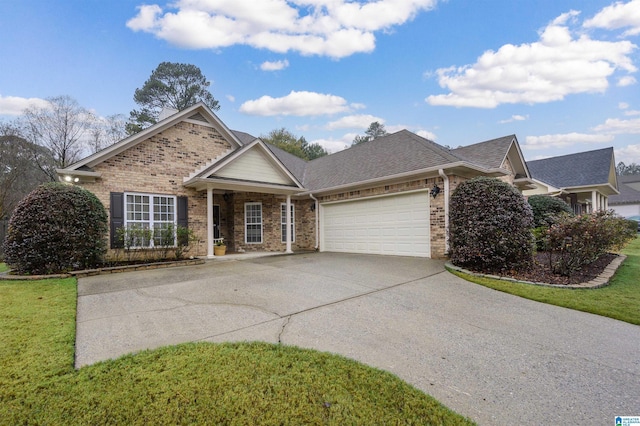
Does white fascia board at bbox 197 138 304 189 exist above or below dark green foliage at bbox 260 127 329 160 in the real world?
below

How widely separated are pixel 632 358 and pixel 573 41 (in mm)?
13179

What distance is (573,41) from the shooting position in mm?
11312

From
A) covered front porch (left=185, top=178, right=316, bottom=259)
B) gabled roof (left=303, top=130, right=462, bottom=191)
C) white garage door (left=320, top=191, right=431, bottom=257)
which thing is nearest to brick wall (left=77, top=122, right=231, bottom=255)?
covered front porch (left=185, top=178, right=316, bottom=259)

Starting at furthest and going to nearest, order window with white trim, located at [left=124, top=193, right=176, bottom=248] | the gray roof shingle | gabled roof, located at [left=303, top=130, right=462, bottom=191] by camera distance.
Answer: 1. the gray roof shingle
2. gabled roof, located at [left=303, top=130, right=462, bottom=191]
3. window with white trim, located at [left=124, top=193, right=176, bottom=248]

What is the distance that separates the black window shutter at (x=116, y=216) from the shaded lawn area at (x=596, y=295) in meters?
9.84

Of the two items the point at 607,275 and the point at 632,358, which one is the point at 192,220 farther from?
the point at 607,275

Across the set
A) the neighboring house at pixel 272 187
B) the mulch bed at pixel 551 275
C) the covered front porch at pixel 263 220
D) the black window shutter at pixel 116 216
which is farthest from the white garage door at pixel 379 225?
the black window shutter at pixel 116 216

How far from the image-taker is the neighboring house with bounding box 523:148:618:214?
17.9m

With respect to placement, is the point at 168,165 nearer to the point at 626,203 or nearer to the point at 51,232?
the point at 51,232

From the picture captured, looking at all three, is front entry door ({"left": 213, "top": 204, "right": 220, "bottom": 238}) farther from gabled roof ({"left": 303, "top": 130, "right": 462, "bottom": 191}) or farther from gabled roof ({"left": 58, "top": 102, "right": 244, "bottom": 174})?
gabled roof ({"left": 303, "top": 130, "right": 462, "bottom": 191})

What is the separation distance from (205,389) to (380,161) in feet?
35.9

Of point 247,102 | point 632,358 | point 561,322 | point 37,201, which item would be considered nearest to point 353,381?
point 632,358

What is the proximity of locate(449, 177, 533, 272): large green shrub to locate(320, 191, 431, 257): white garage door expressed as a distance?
2.09m

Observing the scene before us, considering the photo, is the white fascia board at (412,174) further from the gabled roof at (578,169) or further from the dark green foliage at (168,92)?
the dark green foliage at (168,92)
